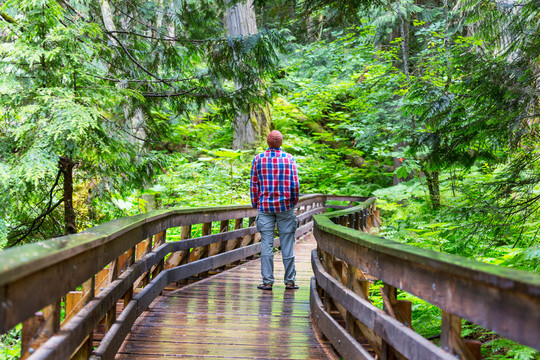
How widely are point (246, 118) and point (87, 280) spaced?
47.8 feet

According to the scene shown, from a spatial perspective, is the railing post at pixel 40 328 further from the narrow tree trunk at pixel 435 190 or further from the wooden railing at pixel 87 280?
Result: the narrow tree trunk at pixel 435 190

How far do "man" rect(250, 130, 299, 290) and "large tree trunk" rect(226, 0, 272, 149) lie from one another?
938 cm

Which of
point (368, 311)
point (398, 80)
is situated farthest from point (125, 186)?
point (398, 80)

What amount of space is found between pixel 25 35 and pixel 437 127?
4963 millimetres

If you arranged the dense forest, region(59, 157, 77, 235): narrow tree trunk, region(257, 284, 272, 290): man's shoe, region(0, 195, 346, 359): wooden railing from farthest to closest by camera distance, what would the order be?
region(257, 284, 272, 290): man's shoe → region(59, 157, 77, 235): narrow tree trunk → the dense forest → region(0, 195, 346, 359): wooden railing

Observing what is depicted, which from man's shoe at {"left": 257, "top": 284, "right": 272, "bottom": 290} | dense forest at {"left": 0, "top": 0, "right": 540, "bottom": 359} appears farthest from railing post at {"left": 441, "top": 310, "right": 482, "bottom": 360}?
man's shoe at {"left": 257, "top": 284, "right": 272, "bottom": 290}

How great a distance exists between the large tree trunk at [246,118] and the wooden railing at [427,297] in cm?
1251

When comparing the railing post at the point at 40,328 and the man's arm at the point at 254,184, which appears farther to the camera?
the man's arm at the point at 254,184

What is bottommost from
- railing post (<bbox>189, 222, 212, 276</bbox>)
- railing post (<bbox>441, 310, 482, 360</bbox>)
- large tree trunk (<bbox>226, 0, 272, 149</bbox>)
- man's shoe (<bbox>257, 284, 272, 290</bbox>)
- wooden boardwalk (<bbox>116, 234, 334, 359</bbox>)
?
man's shoe (<bbox>257, 284, 272, 290</bbox>)

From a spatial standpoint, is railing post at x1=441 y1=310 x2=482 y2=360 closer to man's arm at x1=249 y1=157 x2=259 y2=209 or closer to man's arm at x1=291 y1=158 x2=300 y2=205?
man's arm at x1=291 y1=158 x2=300 y2=205

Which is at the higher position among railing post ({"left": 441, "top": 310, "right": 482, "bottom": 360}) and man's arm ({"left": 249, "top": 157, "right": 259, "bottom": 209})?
man's arm ({"left": 249, "top": 157, "right": 259, "bottom": 209})

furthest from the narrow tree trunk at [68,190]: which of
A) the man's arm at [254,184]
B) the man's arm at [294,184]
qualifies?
the man's arm at [294,184]

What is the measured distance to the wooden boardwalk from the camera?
4020 mm

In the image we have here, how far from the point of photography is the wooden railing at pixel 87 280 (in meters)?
1.76
